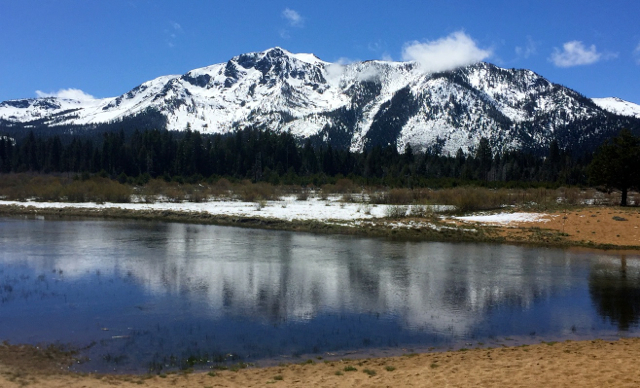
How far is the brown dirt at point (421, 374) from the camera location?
960cm

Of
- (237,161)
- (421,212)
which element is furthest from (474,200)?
(237,161)

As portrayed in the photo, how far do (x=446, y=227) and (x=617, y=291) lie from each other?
65.1 feet

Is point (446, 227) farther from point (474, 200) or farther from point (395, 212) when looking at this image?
point (474, 200)

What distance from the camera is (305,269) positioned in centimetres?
2320

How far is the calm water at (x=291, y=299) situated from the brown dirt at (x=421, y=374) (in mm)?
1028

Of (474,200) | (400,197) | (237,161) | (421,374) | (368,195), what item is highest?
(237,161)

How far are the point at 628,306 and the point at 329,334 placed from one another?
11.7 m

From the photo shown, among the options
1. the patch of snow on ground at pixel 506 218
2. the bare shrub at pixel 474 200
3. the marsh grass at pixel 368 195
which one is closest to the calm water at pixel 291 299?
the patch of snow on ground at pixel 506 218

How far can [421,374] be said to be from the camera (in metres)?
10.2

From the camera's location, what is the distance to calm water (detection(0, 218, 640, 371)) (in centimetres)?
1300

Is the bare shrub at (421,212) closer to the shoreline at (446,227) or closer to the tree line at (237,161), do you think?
the shoreline at (446,227)

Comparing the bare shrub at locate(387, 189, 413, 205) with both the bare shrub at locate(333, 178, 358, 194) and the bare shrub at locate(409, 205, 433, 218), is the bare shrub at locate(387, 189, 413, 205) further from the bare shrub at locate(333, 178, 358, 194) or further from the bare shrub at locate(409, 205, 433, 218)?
the bare shrub at locate(333, 178, 358, 194)

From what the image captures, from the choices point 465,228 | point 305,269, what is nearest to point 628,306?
point 305,269

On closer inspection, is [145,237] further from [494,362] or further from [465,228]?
[494,362]
